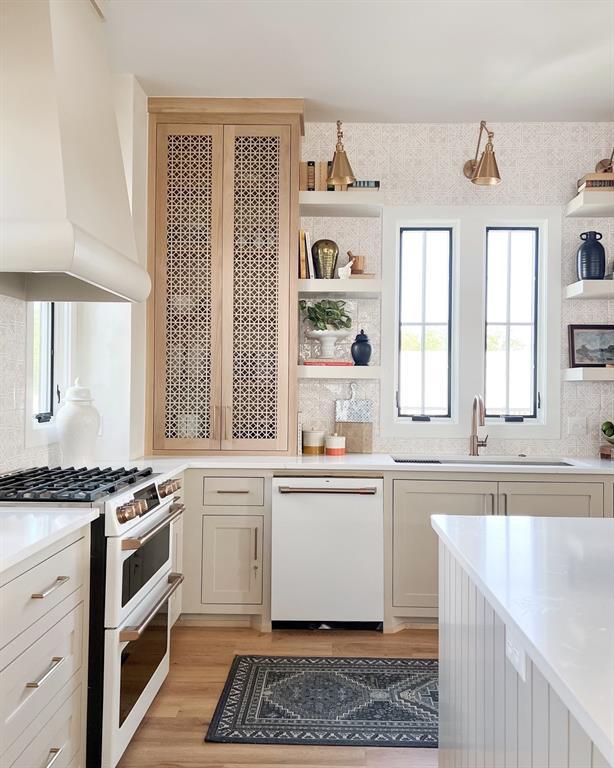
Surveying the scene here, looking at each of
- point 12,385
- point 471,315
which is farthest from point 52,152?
point 471,315

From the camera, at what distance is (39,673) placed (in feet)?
5.85

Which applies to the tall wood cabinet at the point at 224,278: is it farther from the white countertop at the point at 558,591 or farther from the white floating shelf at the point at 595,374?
the white countertop at the point at 558,591

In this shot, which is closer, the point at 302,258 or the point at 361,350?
the point at 302,258

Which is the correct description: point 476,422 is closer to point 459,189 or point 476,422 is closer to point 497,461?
point 497,461

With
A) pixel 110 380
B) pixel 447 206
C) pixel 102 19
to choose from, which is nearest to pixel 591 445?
pixel 447 206

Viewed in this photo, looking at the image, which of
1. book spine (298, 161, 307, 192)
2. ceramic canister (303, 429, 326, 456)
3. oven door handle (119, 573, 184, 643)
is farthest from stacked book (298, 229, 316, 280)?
oven door handle (119, 573, 184, 643)

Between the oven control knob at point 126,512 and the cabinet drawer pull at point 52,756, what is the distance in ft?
2.16

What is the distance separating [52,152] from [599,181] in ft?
10.3

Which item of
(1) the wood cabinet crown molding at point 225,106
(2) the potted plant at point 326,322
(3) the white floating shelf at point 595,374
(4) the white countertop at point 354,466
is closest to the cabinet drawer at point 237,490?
(4) the white countertop at point 354,466

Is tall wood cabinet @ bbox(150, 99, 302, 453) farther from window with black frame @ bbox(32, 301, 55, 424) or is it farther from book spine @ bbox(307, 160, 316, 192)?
window with black frame @ bbox(32, 301, 55, 424)

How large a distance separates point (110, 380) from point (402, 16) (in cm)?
224

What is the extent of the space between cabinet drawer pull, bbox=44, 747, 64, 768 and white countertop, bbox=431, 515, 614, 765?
46.7 inches

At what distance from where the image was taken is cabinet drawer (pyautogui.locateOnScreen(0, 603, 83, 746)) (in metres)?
1.60

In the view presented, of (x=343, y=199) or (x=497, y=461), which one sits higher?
(x=343, y=199)
